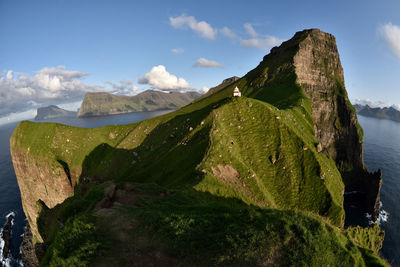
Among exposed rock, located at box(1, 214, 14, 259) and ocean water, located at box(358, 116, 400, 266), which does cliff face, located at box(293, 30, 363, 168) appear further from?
exposed rock, located at box(1, 214, 14, 259)

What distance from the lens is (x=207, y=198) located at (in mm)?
25031

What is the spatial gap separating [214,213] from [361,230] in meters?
13.0

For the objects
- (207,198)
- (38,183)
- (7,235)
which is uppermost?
(207,198)

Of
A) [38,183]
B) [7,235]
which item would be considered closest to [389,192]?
[38,183]

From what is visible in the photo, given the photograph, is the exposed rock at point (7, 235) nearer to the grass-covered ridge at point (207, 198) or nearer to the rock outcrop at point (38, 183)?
the rock outcrop at point (38, 183)

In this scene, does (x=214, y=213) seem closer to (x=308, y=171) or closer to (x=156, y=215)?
(x=156, y=215)

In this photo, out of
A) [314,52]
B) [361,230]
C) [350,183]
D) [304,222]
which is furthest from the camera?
[314,52]

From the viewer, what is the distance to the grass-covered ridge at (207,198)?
11820mm

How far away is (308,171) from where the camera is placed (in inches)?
1469

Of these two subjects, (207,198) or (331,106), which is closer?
(207,198)

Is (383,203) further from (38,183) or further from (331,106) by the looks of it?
(38,183)

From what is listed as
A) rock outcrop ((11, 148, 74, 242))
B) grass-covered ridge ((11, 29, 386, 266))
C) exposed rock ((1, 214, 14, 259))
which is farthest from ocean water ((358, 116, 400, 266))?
exposed rock ((1, 214, 14, 259))

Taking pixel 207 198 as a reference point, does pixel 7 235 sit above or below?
below

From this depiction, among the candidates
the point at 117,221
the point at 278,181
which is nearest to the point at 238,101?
the point at 278,181
